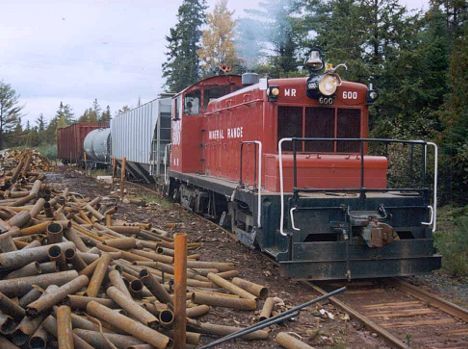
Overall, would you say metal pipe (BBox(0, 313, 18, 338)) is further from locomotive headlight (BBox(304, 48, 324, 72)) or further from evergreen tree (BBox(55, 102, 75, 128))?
evergreen tree (BBox(55, 102, 75, 128))

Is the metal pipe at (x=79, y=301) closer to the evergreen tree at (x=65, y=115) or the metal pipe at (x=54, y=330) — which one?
the metal pipe at (x=54, y=330)

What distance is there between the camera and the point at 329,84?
7883 millimetres

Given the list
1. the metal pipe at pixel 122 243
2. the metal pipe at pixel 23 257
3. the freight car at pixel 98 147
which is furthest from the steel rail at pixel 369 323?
the freight car at pixel 98 147

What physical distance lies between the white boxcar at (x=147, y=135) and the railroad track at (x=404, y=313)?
1084cm

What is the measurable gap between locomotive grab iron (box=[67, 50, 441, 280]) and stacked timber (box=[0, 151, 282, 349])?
952mm

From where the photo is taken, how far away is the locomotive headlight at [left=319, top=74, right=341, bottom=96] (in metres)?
7.82

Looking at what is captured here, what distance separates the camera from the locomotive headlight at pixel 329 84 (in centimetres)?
782

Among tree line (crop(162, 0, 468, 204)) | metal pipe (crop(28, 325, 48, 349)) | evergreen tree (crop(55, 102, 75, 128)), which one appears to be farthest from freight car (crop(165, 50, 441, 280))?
evergreen tree (crop(55, 102, 75, 128))

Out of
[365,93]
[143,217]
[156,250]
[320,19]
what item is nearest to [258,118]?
[365,93]

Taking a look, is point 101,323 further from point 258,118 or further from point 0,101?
point 0,101

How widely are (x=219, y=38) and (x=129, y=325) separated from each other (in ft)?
104

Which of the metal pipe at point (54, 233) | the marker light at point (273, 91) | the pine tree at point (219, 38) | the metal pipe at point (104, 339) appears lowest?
the metal pipe at point (104, 339)

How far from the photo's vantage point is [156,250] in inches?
304

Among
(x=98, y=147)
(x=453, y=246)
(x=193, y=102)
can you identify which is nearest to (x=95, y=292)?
(x=453, y=246)
